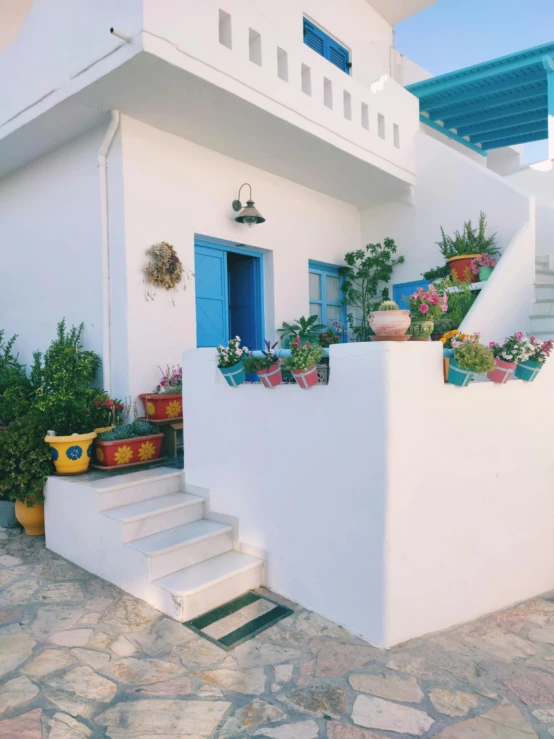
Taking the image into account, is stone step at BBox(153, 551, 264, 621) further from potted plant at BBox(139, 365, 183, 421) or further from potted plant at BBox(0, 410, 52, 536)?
potted plant at BBox(139, 365, 183, 421)

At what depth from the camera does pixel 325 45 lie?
8.24m

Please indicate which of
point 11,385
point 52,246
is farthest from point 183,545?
point 52,246

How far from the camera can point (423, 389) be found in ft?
11.2

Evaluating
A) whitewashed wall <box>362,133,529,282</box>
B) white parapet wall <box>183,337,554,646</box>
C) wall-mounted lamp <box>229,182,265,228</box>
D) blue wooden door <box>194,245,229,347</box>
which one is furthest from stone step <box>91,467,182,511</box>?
whitewashed wall <box>362,133,529,282</box>

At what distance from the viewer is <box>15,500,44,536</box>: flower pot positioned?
4.89 metres

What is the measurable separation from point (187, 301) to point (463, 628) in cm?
444

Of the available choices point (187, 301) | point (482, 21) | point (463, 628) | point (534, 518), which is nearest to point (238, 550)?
point (463, 628)

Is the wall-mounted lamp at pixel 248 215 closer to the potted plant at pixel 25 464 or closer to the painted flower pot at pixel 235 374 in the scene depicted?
the painted flower pot at pixel 235 374

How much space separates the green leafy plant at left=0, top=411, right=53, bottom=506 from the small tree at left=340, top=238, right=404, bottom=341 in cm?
533

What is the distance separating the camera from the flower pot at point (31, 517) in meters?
4.89

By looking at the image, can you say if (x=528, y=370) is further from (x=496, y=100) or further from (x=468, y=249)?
(x=496, y=100)

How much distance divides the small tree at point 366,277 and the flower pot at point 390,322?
16.2 ft

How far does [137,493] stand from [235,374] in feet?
4.77

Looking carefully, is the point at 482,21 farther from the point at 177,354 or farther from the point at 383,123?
the point at 177,354
